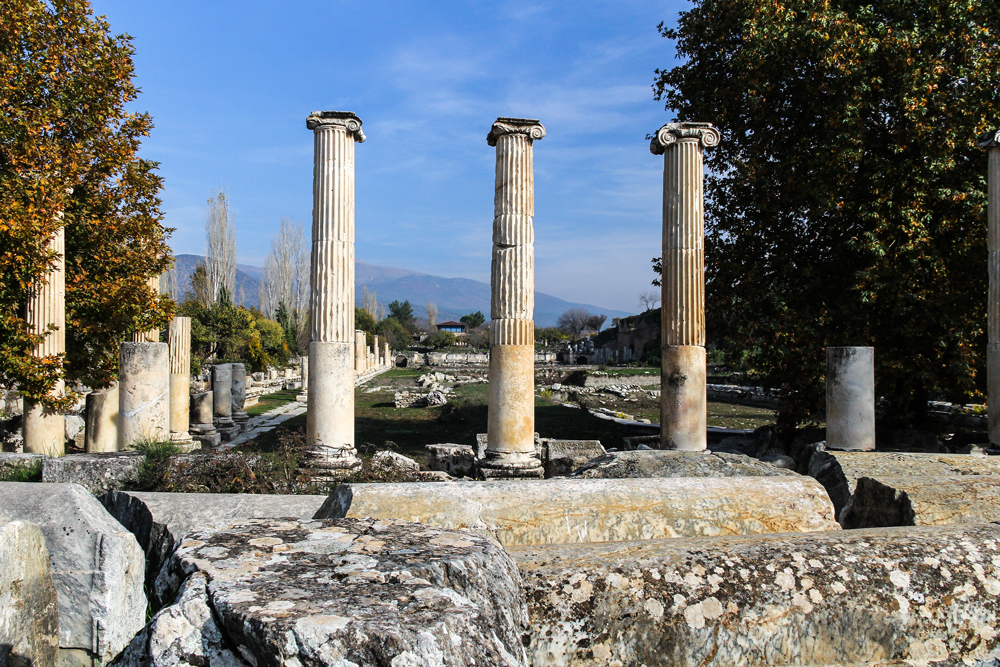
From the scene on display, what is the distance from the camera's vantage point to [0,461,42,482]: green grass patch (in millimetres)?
6613

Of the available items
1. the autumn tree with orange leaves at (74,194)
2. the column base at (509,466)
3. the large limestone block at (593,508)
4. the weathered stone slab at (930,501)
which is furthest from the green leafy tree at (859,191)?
the autumn tree with orange leaves at (74,194)

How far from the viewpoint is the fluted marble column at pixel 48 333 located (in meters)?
9.05

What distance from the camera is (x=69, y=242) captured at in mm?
9922

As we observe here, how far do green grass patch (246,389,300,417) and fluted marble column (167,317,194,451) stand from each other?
→ 770 cm

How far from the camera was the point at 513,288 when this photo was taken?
945 cm

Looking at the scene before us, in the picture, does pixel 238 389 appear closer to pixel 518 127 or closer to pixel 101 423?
pixel 101 423

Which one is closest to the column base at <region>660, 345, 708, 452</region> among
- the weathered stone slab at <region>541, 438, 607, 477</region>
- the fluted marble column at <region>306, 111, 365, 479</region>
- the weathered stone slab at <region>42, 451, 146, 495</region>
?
the weathered stone slab at <region>541, 438, 607, 477</region>

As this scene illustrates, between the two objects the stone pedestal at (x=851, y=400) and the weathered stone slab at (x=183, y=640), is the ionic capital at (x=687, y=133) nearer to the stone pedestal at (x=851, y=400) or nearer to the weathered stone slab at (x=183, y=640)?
the stone pedestal at (x=851, y=400)

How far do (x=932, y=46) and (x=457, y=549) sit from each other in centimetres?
1274

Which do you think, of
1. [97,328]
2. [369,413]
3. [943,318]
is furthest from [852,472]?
[369,413]

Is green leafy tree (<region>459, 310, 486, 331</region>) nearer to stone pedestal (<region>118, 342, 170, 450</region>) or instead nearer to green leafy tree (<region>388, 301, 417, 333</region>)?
green leafy tree (<region>388, 301, 417, 333</region>)

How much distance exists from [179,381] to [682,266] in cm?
933

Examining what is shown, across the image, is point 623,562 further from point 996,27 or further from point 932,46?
point 996,27

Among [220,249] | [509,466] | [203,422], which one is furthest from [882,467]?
[220,249]
